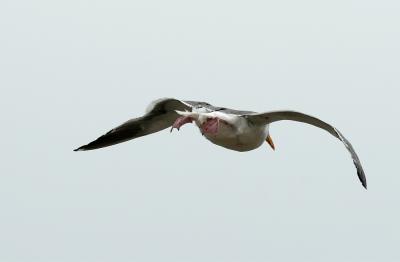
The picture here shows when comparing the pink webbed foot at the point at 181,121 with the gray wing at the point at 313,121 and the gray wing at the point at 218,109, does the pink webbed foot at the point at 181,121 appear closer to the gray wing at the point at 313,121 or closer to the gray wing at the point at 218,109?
the gray wing at the point at 218,109

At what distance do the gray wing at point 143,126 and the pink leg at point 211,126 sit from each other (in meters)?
1.98

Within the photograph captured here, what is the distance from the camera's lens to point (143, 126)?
18344 mm

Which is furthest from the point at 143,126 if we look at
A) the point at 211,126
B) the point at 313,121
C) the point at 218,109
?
the point at 313,121

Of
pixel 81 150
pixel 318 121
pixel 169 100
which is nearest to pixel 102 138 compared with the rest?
pixel 81 150

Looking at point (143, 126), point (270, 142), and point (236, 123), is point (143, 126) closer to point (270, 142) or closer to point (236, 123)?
point (270, 142)

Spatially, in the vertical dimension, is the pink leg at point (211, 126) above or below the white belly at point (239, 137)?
above

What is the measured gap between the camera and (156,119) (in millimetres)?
18047

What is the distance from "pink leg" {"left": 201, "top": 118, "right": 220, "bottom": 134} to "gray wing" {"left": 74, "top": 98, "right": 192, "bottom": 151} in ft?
6.49

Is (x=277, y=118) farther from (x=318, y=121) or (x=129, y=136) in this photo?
(x=129, y=136)

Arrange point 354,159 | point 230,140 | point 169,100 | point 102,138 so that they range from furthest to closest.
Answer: point 102,138 → point 169,100 → point 230,140 → point 354,159

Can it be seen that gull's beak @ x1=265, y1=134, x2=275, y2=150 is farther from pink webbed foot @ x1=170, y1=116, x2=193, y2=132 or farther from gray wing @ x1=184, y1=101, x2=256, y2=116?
pink webbed foot @ x1=170, y1=116, x2=193, y2=132

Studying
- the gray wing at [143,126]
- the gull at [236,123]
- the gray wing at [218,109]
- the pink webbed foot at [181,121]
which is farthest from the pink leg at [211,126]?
the gray wing at [143,126]

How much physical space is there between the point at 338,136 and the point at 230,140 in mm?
1790

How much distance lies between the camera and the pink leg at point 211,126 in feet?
50.2
